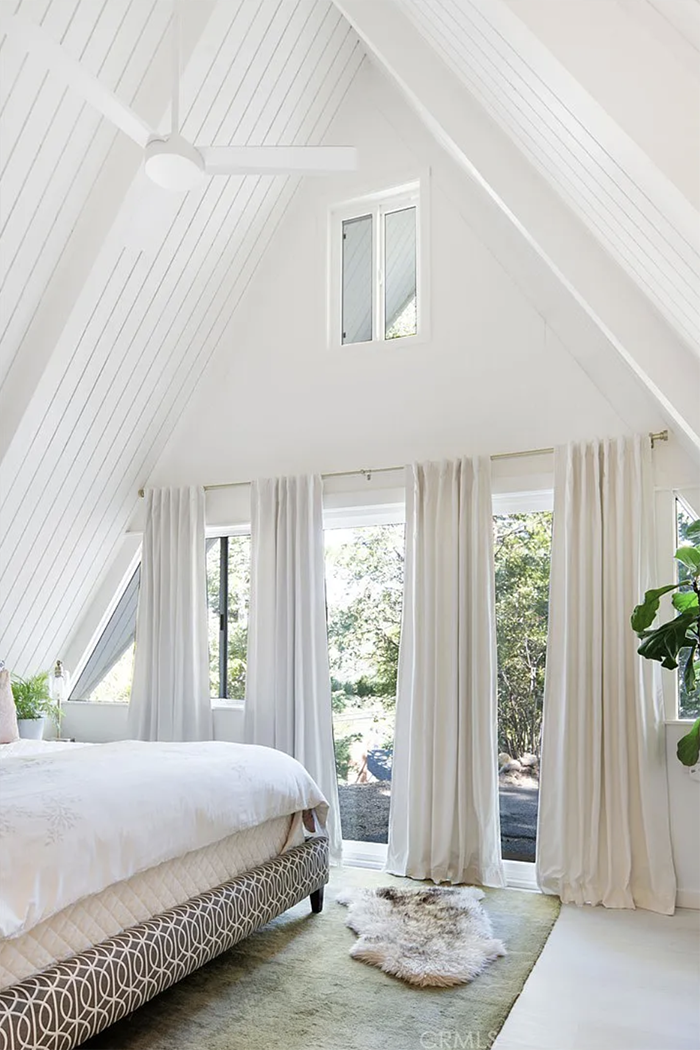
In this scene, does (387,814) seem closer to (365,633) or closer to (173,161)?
(365,633)

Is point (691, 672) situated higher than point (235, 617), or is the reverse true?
point (235, 617)

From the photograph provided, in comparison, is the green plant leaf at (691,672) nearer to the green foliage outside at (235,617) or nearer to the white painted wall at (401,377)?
the white painted wall at (401,377)

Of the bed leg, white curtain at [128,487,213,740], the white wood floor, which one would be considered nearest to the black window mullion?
white curtain at [128,487,213,740]

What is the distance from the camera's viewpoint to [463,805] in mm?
4203

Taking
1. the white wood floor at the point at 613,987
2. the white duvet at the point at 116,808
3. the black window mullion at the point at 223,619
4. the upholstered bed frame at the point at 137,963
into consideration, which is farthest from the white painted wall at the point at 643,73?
the black window mullion at the point at 223,619

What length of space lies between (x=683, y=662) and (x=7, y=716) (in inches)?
131

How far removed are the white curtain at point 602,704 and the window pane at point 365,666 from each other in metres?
0.99

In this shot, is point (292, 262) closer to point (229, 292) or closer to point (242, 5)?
point (229, 292)

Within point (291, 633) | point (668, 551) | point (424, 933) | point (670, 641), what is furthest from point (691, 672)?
point (291, 633)

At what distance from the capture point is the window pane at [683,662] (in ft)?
13.1

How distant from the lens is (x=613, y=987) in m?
2.94

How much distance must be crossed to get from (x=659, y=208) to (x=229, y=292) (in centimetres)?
371

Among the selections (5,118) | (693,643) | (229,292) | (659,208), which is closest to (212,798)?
(693,643)

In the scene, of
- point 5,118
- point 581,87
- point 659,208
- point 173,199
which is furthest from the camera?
point 173,199
